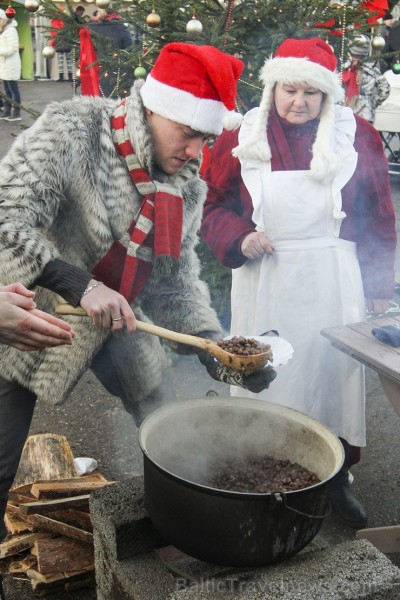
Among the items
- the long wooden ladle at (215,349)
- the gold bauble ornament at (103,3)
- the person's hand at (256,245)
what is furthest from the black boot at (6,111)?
the long wooden ladle at (215,349)

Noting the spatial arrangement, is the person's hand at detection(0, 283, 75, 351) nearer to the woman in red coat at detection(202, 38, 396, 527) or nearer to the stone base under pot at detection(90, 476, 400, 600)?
the stone base under pot at detection(90, 476, 400, 600)

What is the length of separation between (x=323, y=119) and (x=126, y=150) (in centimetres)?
126

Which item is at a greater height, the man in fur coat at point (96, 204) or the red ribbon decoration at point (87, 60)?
the red ribbon decoration at point (87, 60)

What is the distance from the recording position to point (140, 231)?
111 inches

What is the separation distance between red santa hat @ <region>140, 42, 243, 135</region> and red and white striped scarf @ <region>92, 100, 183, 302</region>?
18cm

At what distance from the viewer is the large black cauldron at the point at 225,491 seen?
7.25 feet

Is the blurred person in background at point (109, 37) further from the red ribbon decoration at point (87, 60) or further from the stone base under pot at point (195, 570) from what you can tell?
the stone base under pot at point (195, 570)

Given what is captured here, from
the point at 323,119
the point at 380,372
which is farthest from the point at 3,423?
the point at 323,119

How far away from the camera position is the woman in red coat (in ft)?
11.5

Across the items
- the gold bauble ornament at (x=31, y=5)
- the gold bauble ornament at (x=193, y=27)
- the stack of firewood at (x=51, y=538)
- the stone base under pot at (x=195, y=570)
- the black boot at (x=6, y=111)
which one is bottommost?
the stack of firewood at (x=51, y=538)

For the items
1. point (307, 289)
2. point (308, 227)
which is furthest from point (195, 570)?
point (308, 227)

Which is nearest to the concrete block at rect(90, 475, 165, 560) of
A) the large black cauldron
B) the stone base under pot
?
the stone base under pot

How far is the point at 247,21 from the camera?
4984 mm

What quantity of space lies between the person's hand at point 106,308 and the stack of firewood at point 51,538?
1.13m
